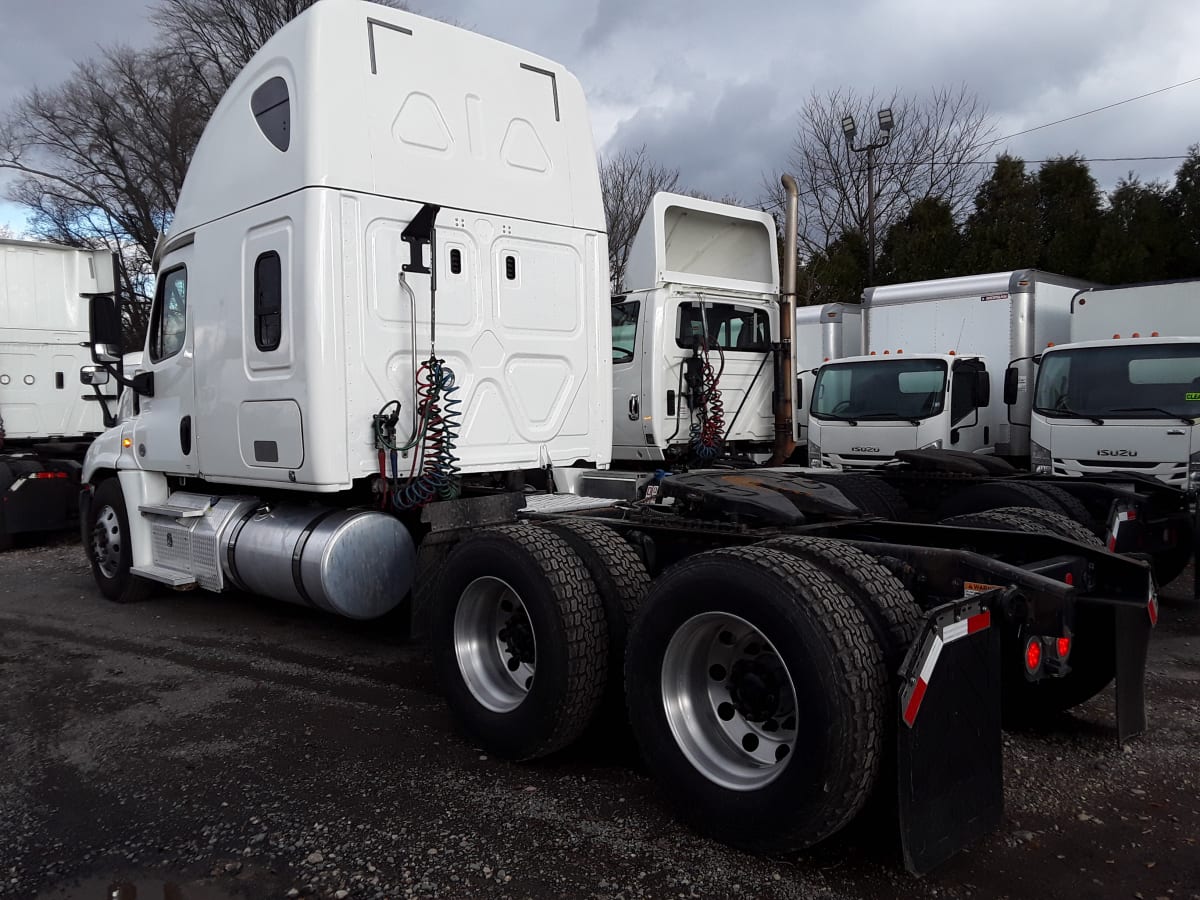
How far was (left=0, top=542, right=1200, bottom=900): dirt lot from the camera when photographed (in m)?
3.21

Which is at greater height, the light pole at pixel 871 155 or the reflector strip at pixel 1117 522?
the light pole at pixel 871 155

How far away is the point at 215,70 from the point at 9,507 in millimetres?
19562

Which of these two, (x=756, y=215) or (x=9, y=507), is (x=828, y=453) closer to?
(x=756, y=215)

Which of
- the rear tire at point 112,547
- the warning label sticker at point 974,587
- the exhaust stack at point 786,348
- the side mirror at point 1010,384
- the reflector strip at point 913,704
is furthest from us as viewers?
the exhaust stack at point 786,348

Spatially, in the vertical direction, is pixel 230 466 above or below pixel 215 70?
below

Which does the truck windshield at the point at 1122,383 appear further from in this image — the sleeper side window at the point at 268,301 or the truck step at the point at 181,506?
the truck step at the point at 181,506

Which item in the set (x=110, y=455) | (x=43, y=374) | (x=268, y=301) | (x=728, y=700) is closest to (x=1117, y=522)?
(x=728, y=700)

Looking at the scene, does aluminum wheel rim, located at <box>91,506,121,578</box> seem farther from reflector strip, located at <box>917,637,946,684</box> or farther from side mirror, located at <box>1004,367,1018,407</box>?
side mirror, located at <box>1004,367,1018,407</box>

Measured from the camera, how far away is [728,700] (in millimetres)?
3514

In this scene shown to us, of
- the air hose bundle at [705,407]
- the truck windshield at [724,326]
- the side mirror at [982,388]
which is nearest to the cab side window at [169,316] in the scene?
the truck windshield at [724,326]

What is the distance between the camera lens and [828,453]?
33.4ft

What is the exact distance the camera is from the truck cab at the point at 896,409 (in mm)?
9781

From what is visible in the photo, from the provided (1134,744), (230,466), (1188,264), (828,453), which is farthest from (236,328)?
(1188,264)

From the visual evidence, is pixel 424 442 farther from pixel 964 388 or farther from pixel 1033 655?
pixel 964 388
